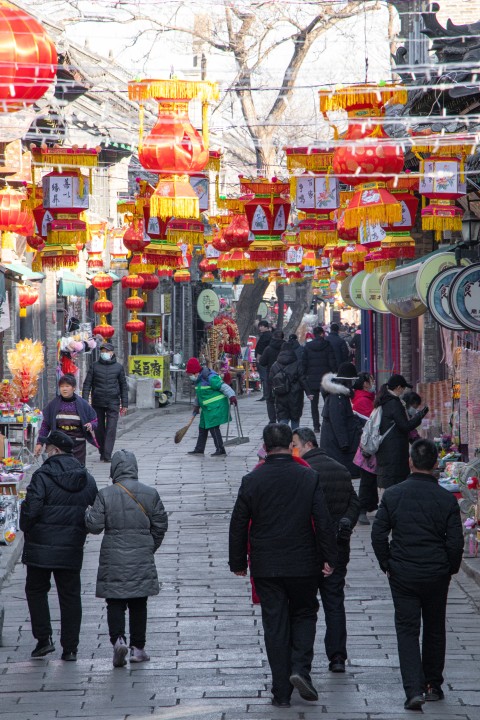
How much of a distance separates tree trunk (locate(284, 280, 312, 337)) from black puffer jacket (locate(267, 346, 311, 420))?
31.7 m

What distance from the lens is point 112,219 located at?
35344mm

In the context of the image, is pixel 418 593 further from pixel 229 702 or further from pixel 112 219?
pixel 112 219

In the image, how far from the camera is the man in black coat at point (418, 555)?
24.0 feet

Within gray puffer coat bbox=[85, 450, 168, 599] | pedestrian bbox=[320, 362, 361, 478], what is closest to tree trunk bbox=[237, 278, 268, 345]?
pedestrian bbox=[320, 362, 361, 478]

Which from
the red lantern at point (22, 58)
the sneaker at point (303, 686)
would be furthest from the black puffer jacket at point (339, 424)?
the sneaker at point (303, 686)

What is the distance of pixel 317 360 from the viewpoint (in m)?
24.2

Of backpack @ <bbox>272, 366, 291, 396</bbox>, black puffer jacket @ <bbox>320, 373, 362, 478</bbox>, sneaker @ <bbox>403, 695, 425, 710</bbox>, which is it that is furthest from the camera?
backpack @ <bbox>272, 366, 291, 396</bbox>

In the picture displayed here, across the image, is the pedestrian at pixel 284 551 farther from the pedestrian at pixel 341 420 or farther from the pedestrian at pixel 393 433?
the pedestrian at pixel 341 420

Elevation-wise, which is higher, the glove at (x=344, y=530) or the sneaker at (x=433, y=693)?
the glove at (x=344, y=530)

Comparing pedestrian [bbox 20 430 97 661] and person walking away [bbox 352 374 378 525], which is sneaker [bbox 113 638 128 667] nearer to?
pedestrian [bbox 20 430 97 661]

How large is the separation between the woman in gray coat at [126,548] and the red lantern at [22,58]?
3.22 m

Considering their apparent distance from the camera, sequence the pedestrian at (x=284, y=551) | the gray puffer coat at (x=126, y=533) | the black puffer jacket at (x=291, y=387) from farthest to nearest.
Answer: the black puffer jacket at (x=291, y=387), the gray puffer coat at (x=126, y=533), the pedestrian at (x=284, y=551)

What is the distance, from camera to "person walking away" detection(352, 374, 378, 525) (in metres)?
13.9

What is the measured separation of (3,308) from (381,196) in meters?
7.93
